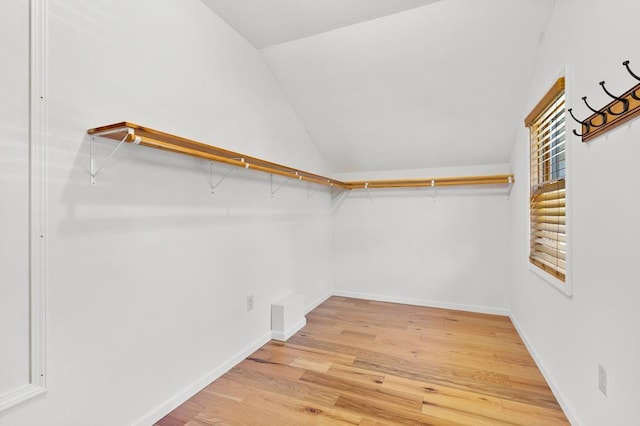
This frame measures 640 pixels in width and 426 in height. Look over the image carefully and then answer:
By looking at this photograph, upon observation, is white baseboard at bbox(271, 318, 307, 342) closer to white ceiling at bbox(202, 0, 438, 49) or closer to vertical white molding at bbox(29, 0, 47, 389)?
vertical white molding at bbox(29, 0, 47, 389)

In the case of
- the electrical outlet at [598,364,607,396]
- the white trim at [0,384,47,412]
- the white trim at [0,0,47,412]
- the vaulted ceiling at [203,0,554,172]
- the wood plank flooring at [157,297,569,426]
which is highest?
the vaulted ceiling at [203,0,554,172]

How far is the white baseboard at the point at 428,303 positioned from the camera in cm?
335

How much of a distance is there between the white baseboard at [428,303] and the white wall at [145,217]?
1627 mm

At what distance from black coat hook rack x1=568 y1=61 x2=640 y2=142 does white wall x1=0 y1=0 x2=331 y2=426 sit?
1906 millimetres

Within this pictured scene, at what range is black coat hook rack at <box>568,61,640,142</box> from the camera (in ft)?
3.40

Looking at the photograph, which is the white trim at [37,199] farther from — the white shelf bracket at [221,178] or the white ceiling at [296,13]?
the white ceiling at [296,13]

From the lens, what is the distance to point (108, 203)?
145 centimetres

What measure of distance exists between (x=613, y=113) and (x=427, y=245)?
100 inches

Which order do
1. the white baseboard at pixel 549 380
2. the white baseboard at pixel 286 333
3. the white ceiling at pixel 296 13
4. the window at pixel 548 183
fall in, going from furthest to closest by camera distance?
the white baseboard at pixel 286 333 → the white ceiling at pixel 296 13 → the window at pixel 548 183 → the white baseboard at pixel 549 380

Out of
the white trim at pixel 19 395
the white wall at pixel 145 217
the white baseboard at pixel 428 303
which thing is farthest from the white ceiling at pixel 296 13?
the white baseboard at pixel 428 303

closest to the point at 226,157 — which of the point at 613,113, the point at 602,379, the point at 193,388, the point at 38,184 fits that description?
the point at 38,184

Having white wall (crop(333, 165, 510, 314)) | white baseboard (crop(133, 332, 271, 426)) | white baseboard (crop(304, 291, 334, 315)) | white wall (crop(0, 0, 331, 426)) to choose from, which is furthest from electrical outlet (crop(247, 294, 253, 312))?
white wall (crop(333, 165, 510, 314))

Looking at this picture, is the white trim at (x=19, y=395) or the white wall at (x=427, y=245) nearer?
the white trim at (x=19, y=395)

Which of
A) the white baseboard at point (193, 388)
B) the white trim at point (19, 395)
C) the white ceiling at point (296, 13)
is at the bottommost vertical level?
the white baseboard at point (193, 388)
